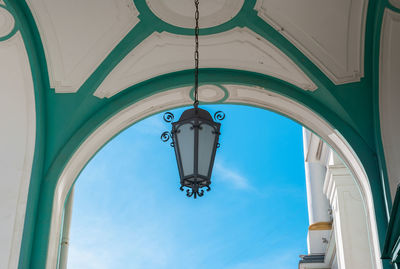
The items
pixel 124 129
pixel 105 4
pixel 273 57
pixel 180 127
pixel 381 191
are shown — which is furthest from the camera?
pixel 124 129

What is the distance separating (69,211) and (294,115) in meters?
3.55

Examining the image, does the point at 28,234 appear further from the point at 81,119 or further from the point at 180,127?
the point at 180,127

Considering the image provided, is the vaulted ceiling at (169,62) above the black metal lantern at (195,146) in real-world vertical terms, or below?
above

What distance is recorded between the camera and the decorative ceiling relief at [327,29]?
7629 millimetres

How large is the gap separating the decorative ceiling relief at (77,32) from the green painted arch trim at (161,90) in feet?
1.98

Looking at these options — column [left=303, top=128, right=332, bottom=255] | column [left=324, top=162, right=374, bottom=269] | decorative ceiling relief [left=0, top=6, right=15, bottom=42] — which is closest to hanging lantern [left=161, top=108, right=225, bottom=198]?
decorative ceiling relief [left=0, top=6, right=15, bottom=42]

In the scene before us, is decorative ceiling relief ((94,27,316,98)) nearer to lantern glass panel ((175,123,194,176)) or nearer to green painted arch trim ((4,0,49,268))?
green painted arch trim ((4,0,49,268))

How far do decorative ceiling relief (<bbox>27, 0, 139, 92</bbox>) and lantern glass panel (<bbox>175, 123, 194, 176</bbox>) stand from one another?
250 cm

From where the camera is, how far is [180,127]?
6.03m

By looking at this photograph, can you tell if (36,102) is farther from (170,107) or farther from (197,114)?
(197,114)

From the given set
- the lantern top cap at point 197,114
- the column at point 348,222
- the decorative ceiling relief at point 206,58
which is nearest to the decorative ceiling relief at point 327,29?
the decorative ceiling relief at point 206,58

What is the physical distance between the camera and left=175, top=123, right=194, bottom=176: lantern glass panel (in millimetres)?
5715

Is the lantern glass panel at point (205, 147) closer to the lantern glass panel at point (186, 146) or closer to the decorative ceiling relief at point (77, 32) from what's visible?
the lantern glass panel at point (186, 146)


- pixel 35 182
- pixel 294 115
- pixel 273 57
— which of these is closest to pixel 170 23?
pixel 273 57
